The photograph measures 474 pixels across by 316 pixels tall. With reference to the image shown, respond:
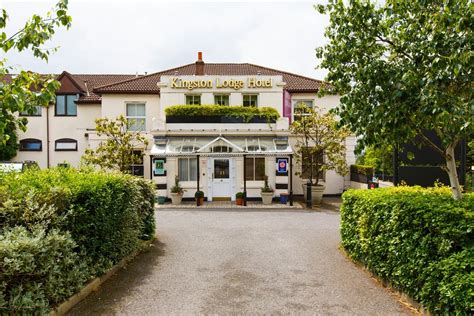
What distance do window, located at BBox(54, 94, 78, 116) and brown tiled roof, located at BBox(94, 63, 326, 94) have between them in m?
3.69

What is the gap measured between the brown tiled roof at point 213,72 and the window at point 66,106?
12.1ft

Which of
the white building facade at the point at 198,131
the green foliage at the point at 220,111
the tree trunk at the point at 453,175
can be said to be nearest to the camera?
the tree trunk at the point at 453,175

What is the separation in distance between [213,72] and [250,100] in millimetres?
5911

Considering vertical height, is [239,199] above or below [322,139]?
below

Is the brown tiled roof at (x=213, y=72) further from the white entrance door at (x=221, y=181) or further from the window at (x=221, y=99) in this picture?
the white entrance door at (x=221, y=181)

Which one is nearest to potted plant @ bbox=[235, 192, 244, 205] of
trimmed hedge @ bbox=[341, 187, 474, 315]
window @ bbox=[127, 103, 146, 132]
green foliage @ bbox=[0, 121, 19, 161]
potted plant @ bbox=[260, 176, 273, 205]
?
potted plant @ bbox=[260, 176, 273, 205]

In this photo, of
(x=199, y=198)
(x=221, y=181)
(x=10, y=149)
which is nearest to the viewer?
(x=199, y=198)

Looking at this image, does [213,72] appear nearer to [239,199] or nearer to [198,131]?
[198,131]

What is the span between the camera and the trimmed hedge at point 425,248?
3.94 metres

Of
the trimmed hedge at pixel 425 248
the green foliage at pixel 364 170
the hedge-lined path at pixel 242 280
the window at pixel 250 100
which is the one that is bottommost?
the hedge-lined path at pixel 242 280

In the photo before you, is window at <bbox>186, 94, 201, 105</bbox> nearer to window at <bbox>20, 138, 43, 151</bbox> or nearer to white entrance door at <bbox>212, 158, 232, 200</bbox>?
white entrance door at <bbox>212, 158, 232, 200</bbox>

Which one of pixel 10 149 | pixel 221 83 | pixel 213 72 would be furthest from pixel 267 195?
pixel 10 149

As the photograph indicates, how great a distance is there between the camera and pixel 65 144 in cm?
2342

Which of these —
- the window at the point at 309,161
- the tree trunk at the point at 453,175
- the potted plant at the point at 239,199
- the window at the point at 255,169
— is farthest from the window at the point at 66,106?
the tree trunk at the point at 453,175
